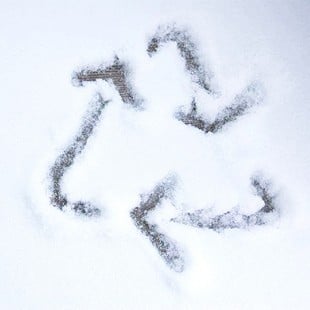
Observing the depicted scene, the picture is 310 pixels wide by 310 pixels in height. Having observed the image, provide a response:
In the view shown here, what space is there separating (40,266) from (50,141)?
0.75ft

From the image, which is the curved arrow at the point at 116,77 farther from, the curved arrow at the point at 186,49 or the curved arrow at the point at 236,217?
the curved arrow at the point at 236,217

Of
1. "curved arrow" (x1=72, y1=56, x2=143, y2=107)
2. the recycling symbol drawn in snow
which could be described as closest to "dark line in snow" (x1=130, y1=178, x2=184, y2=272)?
the recycling symbol drawn in snow

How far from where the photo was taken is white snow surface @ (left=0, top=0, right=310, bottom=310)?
35.8 inches

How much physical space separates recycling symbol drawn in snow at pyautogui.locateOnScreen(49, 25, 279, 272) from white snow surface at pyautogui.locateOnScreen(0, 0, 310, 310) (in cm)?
1

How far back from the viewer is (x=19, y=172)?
955 millimetres

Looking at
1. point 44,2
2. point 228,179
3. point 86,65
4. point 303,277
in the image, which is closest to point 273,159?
point 228,179

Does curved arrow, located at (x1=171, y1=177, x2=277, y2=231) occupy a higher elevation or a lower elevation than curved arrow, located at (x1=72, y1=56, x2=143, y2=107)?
lower

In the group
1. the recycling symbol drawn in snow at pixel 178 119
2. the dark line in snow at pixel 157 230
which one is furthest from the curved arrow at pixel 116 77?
the dark line in snow at pixel 157 230

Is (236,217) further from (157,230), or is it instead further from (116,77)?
(116,77)

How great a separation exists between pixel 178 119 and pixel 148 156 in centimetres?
8

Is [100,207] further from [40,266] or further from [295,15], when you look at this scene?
[295,15]

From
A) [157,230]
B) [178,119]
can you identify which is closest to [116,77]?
[178,119]

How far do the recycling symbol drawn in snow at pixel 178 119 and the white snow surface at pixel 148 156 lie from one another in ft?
0.04

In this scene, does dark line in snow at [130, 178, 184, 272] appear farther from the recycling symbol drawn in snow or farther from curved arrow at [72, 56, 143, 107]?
curved arrow at [72, 56, 143, 107]
